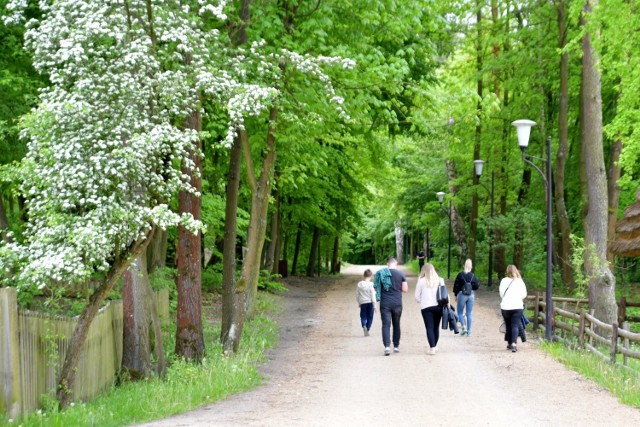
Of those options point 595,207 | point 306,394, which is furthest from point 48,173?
point 595,207

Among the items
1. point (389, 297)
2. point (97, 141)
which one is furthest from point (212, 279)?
point (97, 141)

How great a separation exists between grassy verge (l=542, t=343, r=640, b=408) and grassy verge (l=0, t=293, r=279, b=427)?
16.8ft

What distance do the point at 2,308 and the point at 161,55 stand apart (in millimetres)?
4172

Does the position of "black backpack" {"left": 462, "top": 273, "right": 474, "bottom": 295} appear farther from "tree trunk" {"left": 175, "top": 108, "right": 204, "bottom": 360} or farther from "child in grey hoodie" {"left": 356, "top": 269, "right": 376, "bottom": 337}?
"tree trunk" {"left": 175, "top": 108, "right": 204, "bottom": 360}

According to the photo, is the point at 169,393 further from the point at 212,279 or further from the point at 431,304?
the point at 212,279

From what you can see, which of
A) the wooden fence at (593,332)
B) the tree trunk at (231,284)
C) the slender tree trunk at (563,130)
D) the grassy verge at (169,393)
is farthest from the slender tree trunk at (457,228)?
the grassy verge at (169,393)

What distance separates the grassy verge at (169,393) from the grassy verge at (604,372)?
5.12 meters

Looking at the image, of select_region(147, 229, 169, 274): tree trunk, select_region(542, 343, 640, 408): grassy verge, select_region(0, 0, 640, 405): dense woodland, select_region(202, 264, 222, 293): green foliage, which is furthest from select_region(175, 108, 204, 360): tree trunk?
select_region(202, 264, 222, 293): green foliage

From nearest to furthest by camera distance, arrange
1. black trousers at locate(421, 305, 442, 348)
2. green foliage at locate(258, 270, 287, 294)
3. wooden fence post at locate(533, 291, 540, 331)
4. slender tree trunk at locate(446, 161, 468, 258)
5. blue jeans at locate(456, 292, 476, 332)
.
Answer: black trousers at locate(421, 305, 442, 348), blue jeans at locate(456, 292, 476, 332), wooden fence post at locate(533, 291, 540, 331), green foliage at locate(258, 270, 287, 294), slender tree trunk at locate(446, 161, 468, 258)

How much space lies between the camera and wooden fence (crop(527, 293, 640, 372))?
46.2 feet

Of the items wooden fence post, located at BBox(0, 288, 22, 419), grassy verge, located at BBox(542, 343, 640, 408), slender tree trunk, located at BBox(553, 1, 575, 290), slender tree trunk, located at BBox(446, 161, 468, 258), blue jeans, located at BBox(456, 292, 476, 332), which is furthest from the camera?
slender tree trunk, located at BBox(446, 161, 468, 258)

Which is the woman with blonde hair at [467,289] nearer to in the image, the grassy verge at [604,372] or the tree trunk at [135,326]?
the grassy verge at [604,372]

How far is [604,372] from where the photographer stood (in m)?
13.1

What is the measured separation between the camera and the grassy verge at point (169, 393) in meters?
9.41
